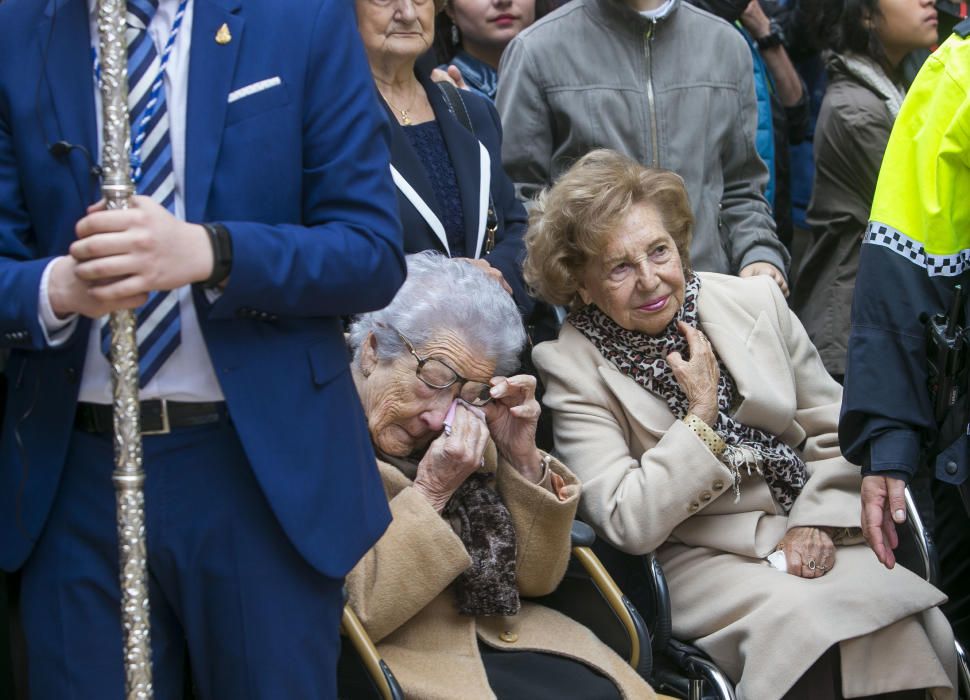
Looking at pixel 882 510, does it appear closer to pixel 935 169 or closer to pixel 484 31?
pixel 935 169

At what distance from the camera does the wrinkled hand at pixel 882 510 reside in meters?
3.04

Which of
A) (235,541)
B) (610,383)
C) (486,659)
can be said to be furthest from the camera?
(610,383)

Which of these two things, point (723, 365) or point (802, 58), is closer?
point (723, 365)

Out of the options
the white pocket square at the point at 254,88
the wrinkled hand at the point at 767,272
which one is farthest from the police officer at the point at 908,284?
the white pocket square at the point at 254,88

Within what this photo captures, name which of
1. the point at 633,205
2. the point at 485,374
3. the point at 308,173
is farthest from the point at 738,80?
the point at 308,173

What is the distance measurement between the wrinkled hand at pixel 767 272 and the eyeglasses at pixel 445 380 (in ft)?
4.64

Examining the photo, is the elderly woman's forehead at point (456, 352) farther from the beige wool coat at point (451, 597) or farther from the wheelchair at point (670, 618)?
the wheelchair at point (670, 618)

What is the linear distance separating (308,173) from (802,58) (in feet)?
13.8

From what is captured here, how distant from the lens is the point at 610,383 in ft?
12.2

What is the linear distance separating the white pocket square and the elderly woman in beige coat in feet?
5.47

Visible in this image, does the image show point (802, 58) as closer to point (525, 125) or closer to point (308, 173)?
point (525, 125)

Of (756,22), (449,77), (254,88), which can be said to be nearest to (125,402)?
(254,88)

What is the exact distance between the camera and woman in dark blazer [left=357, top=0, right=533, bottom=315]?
3617mm

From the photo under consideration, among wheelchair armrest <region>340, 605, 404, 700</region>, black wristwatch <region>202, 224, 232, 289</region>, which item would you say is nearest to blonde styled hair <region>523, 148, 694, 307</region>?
wheelchair armrest <region>340, 605, 404, 700</region>
